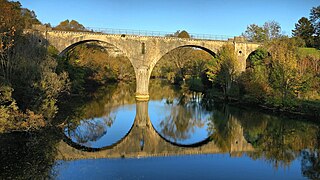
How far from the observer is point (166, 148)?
56.5ft

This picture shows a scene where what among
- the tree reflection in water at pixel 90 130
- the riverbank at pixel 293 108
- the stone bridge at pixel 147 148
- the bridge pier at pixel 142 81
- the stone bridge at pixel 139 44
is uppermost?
the stone bridge at pixel 139 44

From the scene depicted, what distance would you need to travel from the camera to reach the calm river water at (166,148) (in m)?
12.7

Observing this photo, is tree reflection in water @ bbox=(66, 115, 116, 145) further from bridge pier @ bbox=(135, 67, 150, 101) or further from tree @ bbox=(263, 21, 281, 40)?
tree @ bbox=(263, 21, 281, 40)

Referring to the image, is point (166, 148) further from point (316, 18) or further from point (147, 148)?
point (316, 18)

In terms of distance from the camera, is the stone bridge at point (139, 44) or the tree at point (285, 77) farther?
the stone bridge at point (139, 44)

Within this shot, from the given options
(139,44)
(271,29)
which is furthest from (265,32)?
(139,44)

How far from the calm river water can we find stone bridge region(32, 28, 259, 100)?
10.6m

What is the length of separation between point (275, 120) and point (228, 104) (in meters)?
9.68

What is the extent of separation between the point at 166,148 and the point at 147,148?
1080 mm

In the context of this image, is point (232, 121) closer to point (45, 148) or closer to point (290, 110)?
point (290, 110)

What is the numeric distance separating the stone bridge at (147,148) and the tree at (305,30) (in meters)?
39.5

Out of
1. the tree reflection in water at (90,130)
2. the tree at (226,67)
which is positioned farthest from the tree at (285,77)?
the tree reflection in water at (90,130)

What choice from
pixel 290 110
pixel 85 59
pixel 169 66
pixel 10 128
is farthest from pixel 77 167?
pixel 169 66

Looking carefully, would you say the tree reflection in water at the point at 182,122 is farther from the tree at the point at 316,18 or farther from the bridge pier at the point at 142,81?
the tree at the point at 316,18
